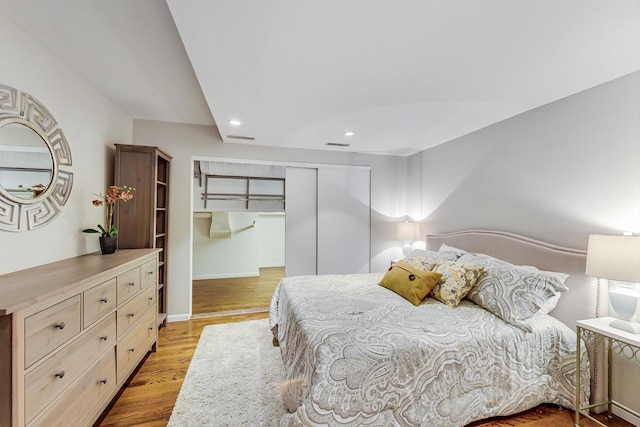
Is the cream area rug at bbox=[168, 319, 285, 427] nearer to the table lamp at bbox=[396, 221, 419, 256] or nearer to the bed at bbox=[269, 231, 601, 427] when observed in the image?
the bed at bbox=[269, 231, 601, 427]

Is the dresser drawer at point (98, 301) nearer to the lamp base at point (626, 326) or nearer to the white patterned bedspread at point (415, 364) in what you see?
the white patterned bedspread at point (415, 364)

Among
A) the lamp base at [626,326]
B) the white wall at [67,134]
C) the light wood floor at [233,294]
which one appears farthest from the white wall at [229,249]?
the lamp base at [626,326]

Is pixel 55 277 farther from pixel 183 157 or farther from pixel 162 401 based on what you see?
pixel 183 157

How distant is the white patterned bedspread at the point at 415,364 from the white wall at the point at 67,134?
1.82 m

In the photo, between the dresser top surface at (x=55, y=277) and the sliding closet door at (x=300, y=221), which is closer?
the dresser top surface at (x=55, y=277)

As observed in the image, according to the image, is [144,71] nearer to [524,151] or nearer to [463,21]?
[463,21]

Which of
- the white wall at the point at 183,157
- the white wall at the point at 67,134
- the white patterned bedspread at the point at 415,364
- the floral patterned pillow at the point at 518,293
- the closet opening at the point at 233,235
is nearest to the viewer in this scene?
the white patterned bedspread at the point at 415,364

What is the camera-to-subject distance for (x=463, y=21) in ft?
4.48

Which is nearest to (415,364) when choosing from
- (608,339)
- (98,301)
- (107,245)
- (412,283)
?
(412,283)

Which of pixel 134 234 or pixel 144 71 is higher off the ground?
pixel 144 71

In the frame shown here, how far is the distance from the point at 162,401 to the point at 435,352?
1.92m

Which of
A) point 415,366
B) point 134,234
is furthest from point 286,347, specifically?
point 134,234

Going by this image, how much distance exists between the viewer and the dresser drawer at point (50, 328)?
1.14 metres

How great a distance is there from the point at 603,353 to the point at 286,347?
222 centimetres
